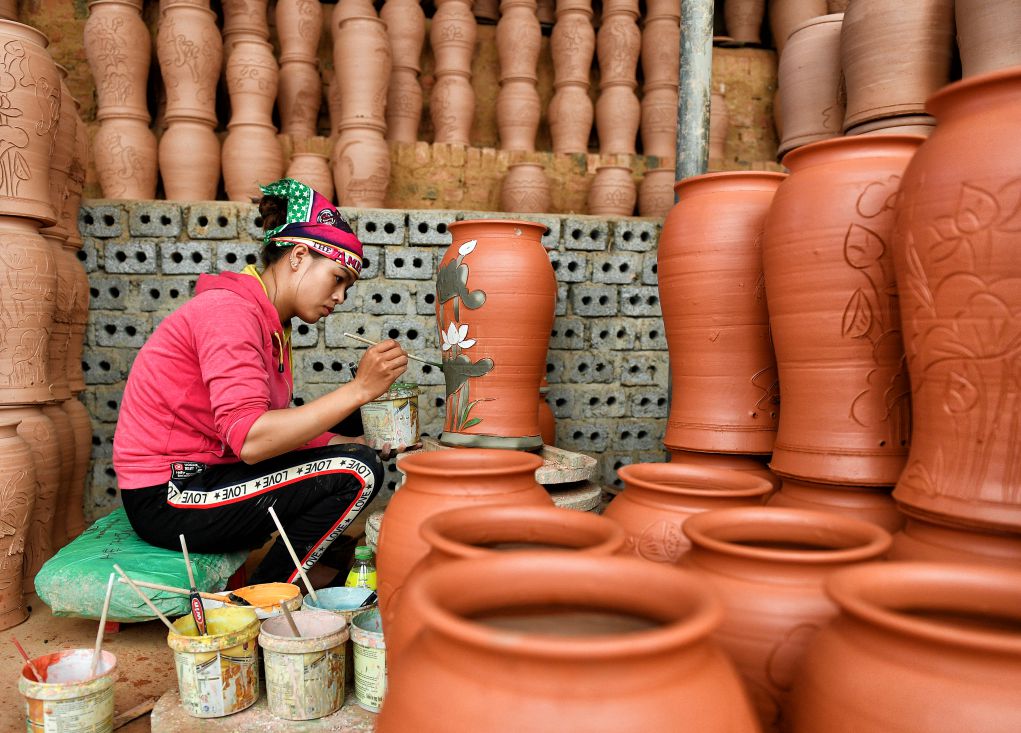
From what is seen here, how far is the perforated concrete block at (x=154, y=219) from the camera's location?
3.55 meters

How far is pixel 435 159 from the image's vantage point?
4.70 meters

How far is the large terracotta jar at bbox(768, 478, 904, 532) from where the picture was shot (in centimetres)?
140

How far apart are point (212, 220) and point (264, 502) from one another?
192cm

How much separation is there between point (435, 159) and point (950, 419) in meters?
4.07

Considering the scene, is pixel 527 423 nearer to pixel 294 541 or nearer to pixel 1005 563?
pixel 294 541

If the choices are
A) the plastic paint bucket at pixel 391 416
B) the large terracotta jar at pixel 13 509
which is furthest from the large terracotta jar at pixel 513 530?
the large terracotta jar at pixel 13 509

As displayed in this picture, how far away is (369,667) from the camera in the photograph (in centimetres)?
171

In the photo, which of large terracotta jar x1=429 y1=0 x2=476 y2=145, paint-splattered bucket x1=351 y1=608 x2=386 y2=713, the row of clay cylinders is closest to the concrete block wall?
the row of clay cylinders

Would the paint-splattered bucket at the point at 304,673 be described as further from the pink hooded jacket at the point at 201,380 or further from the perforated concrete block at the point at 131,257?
the perforated concrete block at the point at 131,257

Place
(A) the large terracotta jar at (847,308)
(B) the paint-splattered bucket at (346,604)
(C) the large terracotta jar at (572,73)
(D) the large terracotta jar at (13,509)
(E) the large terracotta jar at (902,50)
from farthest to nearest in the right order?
(C) the large terracotta jar at (572,73)
(D) the large terracotta jar at (13,509)
(E) the large terracotta jar at (902,50)
(B) the paint-splattered bucket at (346,604)
(A) the large terracotta jar at (847,308)

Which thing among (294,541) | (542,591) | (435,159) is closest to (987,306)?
(542,591)

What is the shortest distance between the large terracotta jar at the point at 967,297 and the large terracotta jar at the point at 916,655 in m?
0.30

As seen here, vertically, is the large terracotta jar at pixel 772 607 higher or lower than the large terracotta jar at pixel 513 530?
lower

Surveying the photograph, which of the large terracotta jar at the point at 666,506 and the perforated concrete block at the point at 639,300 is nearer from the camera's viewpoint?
the large terracotta jar at the point at 666,506
